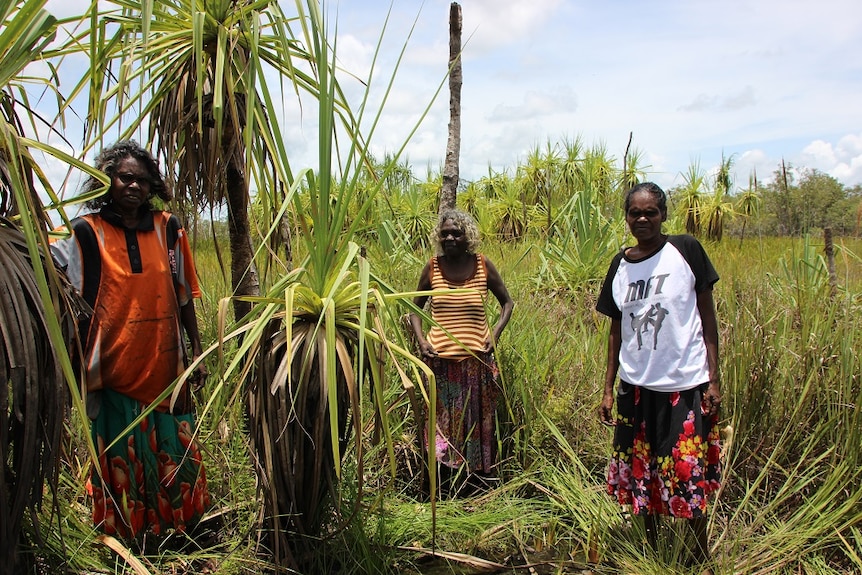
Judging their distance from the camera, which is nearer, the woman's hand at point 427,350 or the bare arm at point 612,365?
the bare arm at point 612,365

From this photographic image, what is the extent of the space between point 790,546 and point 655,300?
3.81 feet

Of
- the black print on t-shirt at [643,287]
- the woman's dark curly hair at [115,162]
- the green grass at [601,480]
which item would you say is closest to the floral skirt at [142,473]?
the green grass at [601,480]

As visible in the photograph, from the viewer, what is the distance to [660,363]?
2.67 m

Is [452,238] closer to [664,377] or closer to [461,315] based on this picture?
[461,315]

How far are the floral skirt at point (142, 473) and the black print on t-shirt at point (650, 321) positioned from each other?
1835 mm

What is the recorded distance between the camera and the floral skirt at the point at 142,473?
2652 mm

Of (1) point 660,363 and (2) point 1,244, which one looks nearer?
(2) point 1,244

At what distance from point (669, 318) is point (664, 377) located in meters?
0.23

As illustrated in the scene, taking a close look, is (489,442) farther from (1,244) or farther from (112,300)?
(1,244)

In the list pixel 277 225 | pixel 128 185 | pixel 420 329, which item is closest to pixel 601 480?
pixel 420 329

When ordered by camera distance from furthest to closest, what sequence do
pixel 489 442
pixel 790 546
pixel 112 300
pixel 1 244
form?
pixel 489 442 < pixel 790 546 < pixel 112 300 < pixel 1 244

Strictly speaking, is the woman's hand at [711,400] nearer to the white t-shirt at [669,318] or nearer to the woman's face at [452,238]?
the white t-shirt at [669,318]

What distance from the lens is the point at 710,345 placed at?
2.66m

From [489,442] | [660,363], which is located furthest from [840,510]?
[489,442]
